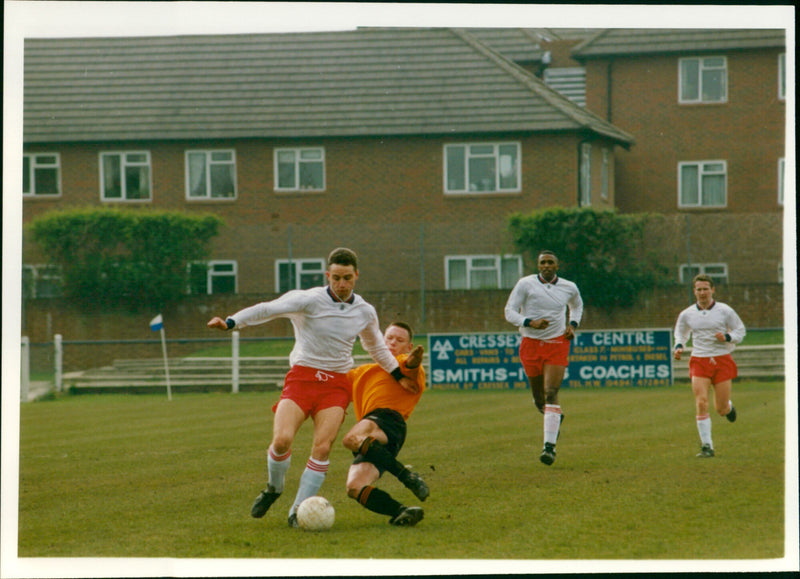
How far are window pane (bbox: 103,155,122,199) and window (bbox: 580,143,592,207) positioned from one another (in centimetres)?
1186

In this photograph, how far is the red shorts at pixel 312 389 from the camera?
327 inches

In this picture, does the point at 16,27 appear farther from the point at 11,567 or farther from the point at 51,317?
the point at 51,317

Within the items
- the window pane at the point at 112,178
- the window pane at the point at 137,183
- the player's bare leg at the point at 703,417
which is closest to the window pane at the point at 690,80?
the window pane at the point at 137,183

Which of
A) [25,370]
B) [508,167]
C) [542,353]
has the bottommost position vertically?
[25,370]

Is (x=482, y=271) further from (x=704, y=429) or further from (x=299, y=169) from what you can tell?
(x=704, y=429)

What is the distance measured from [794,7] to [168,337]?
66.1ft

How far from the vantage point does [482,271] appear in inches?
1088

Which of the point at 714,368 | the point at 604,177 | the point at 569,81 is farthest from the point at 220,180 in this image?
the point at 714,368

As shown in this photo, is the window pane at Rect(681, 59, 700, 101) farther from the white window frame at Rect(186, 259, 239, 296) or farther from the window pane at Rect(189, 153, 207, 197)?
the window pane at Rect(189, 153, 207, 197)

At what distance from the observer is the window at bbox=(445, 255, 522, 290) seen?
27.3 meters

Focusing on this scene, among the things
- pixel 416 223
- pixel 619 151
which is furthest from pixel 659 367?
pixel 619 151

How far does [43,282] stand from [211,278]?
4007 millimetres

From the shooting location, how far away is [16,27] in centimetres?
905

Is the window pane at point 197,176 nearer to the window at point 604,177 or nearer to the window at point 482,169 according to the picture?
the window at point 482,169
